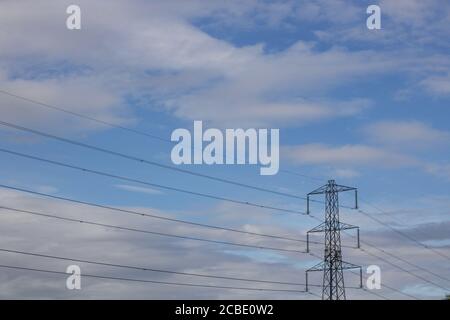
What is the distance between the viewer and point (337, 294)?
83062mm
